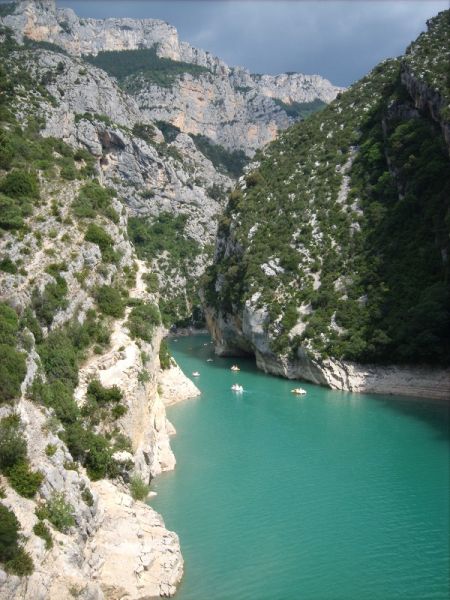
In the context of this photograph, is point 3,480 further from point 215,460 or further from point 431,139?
point 431,139

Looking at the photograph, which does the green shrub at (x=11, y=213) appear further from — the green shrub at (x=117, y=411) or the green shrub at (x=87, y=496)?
the green shrub at (x=87, y=496)

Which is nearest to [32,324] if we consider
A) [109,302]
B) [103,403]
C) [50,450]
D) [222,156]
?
[103,403]

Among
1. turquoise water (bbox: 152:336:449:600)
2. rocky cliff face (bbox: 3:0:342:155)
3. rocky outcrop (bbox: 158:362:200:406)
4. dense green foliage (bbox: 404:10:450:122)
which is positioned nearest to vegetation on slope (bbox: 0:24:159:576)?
turquoise water (bbox: 152:336:449:600)

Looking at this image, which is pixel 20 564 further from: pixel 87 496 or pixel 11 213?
pixel 11 213

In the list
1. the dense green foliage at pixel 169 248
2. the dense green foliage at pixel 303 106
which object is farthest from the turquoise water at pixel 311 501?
the dense green foliage at pixel 303 106

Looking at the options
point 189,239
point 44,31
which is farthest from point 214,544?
point 44,31

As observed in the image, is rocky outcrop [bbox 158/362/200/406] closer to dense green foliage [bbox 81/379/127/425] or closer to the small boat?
the small boat
